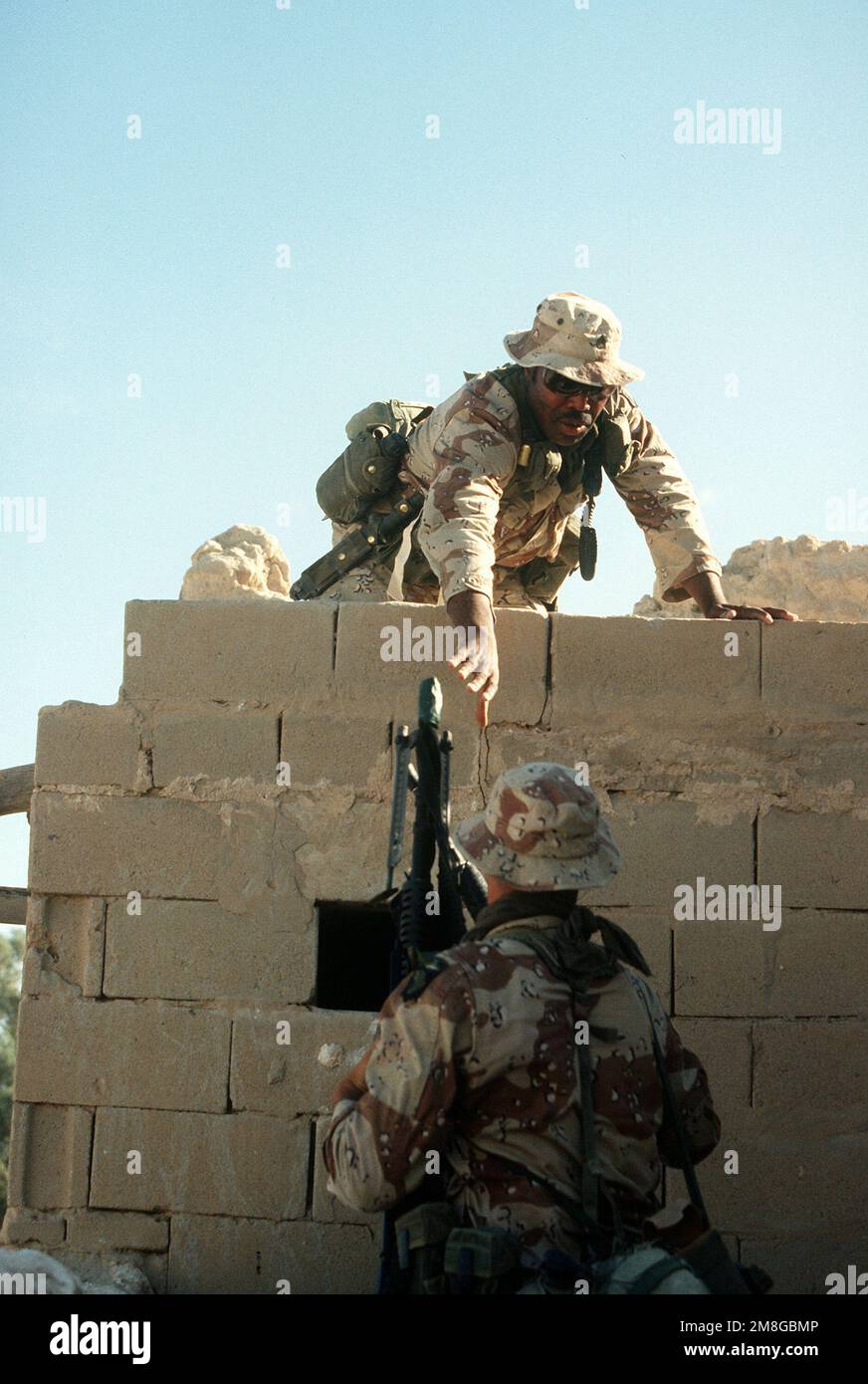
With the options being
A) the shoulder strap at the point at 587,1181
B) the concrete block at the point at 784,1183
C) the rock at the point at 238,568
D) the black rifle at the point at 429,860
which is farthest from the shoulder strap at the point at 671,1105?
the rock at the point at 238,568

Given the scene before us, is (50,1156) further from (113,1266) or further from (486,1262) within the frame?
(486,1262)

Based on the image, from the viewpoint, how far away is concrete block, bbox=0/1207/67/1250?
195 inches

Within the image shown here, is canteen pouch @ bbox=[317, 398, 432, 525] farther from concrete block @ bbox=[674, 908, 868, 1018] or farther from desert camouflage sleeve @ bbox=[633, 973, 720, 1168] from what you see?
desert camouflage sleeve @ bbox=[633, 973, 720, 1168]

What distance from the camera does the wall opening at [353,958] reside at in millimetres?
5707

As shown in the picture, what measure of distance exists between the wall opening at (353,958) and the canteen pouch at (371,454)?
201 cm

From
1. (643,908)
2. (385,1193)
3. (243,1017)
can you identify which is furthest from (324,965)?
(385,1193)

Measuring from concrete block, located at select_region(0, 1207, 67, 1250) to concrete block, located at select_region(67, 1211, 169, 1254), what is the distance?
3 cm

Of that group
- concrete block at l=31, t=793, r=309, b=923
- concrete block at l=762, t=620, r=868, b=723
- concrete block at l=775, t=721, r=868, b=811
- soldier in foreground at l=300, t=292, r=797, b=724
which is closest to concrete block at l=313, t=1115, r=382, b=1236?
concrete block at l=31, t=793, r=309, b=923

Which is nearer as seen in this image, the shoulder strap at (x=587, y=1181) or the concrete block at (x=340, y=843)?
the shoulder strap at (x=587, y=1181)

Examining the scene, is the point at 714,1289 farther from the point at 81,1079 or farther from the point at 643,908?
the point at 81,1079

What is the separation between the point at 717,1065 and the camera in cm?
498

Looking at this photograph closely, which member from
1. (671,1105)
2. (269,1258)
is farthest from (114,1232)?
(671,1105)

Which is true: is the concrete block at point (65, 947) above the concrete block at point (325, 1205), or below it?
above

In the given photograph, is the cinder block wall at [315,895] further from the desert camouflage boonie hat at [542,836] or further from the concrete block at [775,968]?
the desert camouflage boonie hat at [542,836]
